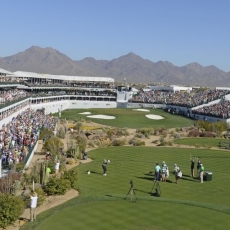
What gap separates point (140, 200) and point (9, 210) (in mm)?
8244

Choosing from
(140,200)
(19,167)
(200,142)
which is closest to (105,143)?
(200,142)

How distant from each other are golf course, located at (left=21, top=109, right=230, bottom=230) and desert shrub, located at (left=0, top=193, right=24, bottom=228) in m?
0.77

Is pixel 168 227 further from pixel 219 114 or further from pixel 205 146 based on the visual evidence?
pixel 219 114

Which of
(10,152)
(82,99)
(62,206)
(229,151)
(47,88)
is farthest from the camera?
(82,99)

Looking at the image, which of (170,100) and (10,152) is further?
(170,100)

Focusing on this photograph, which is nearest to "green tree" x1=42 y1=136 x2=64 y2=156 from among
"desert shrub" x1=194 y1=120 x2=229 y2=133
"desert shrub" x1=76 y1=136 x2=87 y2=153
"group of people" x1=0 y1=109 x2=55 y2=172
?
"group of people" x1=0 y1=109 x2=55 y2=172

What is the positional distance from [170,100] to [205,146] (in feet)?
200

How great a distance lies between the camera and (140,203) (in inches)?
963

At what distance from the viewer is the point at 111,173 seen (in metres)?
33.0

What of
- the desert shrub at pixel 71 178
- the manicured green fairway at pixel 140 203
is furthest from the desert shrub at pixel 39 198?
the desert shrub at pixel 71 178

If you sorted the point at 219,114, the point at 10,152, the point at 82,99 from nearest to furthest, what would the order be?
the point at 10,152
the point at 219,114
the point at 82,99

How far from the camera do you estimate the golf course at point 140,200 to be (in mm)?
20891

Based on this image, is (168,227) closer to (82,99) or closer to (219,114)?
(219,114)

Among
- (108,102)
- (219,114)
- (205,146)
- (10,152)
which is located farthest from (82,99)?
(10,152)
